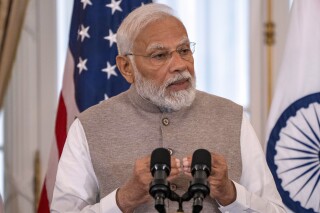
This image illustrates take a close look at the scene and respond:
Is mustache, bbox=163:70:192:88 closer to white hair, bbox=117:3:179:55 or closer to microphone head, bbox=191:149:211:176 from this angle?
white hair, bbox=117:3:179:55

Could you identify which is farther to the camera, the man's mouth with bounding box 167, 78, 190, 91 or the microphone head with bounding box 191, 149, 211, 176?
the man's mouth with bounding box 167, 78, 190, 91

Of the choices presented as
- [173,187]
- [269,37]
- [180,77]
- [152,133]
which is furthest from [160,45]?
[269,37]

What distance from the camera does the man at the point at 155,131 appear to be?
331cm

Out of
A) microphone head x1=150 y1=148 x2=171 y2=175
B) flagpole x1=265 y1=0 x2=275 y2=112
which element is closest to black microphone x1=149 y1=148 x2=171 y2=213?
microphone head x1=150 y1=148 x2=171 y2=175

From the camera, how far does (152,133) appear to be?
3.44m

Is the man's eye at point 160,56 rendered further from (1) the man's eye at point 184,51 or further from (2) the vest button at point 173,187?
(2) the vest button at point 173,187

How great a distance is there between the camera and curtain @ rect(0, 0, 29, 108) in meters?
5.25

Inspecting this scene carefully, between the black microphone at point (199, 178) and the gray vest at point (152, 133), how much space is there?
0.54m

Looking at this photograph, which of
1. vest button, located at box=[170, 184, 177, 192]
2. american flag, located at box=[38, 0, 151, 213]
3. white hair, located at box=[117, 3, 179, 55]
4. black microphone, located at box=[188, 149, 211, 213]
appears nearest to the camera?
black microphone, located at box=[188, 149, 211, 213]

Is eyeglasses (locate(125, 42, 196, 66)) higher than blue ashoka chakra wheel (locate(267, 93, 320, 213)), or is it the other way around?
eyeglasses (locate(125, 42, 196, 66))

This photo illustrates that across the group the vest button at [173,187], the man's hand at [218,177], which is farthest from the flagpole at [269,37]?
the man's hand at [218,177]

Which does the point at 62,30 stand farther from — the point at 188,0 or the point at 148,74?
the point at 148,74

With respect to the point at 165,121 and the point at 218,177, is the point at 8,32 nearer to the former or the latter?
the point at 165,121

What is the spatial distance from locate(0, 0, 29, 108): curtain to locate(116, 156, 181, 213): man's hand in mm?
2343
